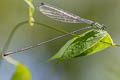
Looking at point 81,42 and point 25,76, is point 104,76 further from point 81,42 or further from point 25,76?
point 25,76

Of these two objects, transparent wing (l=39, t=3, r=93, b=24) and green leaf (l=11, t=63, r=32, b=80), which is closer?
green leaf (l=11, t=63, r=32, b=80)

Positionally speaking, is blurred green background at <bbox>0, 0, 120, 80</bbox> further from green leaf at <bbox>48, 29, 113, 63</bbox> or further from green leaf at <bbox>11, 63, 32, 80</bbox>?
green leaf at <bbox>11, 63, 32, 80</bbox>

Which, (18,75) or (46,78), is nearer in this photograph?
(18,75)

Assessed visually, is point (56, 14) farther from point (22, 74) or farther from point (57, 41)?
point (57, 41)

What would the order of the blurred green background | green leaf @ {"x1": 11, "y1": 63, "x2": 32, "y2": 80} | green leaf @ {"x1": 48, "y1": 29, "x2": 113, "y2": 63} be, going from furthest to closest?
the blurred green background
green leaf @ {"x1": 48, "y1": 29, "x2": 113, "y2": 63}
green leaf @ {"x1": 11, "y1": 63, "x2": 32, "y2": 80}

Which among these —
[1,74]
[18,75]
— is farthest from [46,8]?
[1,74]

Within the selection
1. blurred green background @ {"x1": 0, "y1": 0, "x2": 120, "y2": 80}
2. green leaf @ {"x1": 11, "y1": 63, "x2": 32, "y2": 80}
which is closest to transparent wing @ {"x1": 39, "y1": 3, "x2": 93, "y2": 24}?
green leaf @ {"x1": 11, "y1": 63, "x2": 32, "y2": 80}

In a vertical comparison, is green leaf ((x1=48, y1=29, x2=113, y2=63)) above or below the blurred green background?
above
